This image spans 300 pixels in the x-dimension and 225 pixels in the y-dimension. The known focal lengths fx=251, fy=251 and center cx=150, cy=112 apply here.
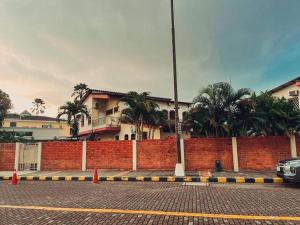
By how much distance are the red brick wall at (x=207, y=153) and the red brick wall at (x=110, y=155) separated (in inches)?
150

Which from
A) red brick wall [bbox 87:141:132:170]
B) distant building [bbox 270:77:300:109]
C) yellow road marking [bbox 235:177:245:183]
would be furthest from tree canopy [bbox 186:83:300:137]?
distant building [bbox 270:77:300:109]

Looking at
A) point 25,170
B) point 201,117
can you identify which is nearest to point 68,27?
point 201,117

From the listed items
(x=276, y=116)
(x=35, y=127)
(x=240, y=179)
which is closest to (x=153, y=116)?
(x=276, y=116)

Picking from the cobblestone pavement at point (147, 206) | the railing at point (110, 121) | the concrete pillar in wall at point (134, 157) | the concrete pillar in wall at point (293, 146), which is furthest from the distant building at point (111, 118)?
the cobblestone pavement at point (147, 206)

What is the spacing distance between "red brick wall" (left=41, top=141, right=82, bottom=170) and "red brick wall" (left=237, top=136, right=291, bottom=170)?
10447mm

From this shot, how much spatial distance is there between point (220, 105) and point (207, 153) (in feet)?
9.75

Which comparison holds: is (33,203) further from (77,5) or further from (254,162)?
(254,162)

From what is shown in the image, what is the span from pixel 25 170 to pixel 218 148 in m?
13.2

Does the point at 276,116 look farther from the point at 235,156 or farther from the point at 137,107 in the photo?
the point at 137,107

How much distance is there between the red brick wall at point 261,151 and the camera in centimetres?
1402

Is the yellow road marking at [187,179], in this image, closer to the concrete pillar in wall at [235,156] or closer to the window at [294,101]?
the concrete pillar in wall at [235,156]

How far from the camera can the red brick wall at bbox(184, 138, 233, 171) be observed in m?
14.7

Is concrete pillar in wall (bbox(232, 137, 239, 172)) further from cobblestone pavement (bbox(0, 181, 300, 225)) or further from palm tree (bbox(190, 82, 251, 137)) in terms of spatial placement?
cobblestone pavement (bbox(0, 181, 300, 225))

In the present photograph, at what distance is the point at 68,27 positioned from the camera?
13484 mm
